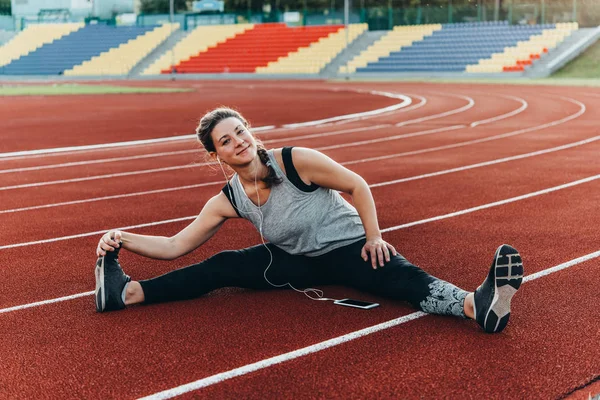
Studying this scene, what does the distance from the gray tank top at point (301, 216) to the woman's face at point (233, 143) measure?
0.20m

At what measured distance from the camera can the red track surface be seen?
11.3 ft

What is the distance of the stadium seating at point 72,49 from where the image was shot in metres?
54.6

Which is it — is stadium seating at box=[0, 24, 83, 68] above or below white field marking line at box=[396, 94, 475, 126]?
above

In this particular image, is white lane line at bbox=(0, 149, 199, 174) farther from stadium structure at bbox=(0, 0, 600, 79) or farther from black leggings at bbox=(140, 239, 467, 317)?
stadium structure at bbox=(0, 0, 600, 79)

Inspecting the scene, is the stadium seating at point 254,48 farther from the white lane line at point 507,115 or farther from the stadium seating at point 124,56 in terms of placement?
the white lane line at point 507,115

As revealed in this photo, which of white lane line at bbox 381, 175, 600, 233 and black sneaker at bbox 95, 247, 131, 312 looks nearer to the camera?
black sneaker at bbox 95, 247, 131, 312

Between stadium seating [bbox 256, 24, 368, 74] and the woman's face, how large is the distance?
41457 mm

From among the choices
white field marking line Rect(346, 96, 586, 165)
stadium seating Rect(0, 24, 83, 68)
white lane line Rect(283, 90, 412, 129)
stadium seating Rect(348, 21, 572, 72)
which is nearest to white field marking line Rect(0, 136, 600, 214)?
white field marking line Rect(346, 96, 586, 165)

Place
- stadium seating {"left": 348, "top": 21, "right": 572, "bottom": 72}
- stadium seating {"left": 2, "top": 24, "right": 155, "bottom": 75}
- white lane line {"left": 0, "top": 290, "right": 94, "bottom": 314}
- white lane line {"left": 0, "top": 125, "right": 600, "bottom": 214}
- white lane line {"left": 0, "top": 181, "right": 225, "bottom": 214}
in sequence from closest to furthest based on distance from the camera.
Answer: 1. white lane line {"left": 0, "top": 290, "right": 94, "bottom": 314}
2. white lane line {"left": 0, "top": 181, "right": 225, "bottom": 214}
3. white lane line {"left": 0, "top": 125, "right": 600, "bottom": 214}
4. stadium seating {"left": 348, "top": 21, "right": 572, "bottom": 72}
5. stadium seating {"left": 2, "top": 24, "right": 155, "bottom": 75}

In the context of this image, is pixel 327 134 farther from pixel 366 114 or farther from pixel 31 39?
pixel 31 39

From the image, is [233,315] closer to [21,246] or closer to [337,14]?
[21,246]

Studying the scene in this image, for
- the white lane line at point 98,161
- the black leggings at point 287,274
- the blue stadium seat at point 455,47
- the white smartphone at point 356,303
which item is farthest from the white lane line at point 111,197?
the blue stadium seat at point 455,47

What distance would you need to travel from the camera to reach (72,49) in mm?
57156

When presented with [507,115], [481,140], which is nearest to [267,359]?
[481,140]
